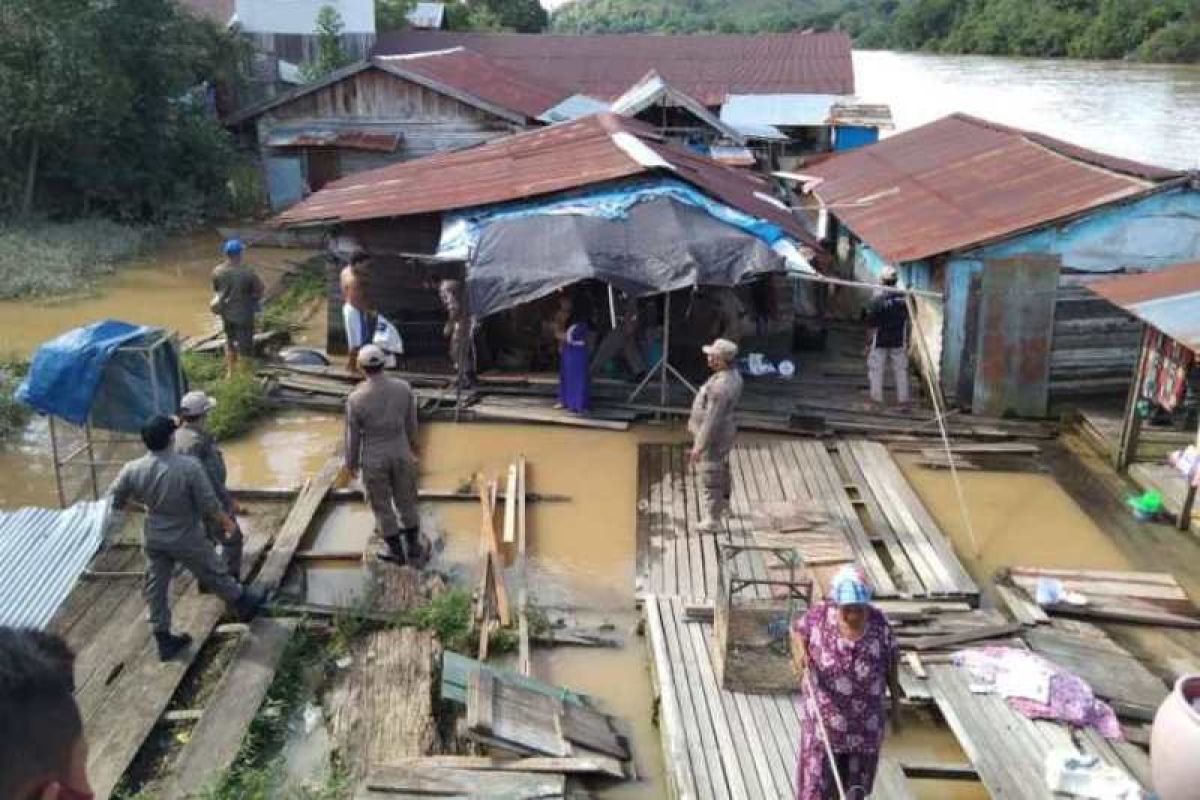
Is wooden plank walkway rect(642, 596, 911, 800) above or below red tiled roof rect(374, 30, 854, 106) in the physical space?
below

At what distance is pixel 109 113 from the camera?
19.3 m

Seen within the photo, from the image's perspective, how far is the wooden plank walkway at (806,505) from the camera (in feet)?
26.3

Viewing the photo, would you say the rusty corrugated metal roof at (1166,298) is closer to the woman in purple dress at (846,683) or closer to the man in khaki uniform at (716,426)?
the man in khaki uniform at (716,426)

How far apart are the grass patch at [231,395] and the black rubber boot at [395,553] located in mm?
3517

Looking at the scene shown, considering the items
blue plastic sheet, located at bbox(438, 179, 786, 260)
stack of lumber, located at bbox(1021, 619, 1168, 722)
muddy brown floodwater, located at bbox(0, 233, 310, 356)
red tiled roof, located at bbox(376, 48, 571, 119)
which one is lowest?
stack of lumber, located at bbox(1021, 619, 1168, 722)

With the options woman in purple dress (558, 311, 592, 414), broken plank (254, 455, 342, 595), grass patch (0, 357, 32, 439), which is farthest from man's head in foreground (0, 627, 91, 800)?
grass patch (0, 357, 32, 439)

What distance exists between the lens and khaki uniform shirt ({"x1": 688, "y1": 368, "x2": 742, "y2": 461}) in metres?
8.23

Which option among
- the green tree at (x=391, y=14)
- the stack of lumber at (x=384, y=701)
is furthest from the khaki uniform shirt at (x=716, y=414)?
the green tree at (x=391, y=14)

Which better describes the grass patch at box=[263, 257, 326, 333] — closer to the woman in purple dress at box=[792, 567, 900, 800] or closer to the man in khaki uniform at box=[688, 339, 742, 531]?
the man in khaki uniform at box=[688, 339, 742, 531]

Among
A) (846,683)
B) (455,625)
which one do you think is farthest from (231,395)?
(846,683)

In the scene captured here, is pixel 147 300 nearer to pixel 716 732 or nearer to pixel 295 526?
pixel 295 526

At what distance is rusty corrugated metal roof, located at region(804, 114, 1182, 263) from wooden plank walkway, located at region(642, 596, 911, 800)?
6.44 metres

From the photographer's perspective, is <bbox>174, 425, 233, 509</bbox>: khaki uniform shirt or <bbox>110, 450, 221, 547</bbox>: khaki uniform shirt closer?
<bbox>110, 450, 221, 547</bbox>: khaki uniform shirt

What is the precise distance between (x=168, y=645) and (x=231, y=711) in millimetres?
796
